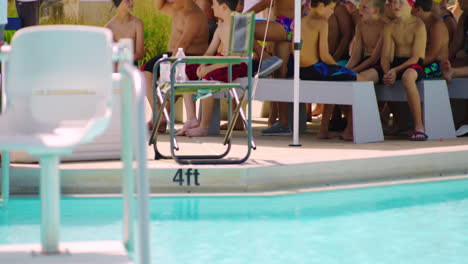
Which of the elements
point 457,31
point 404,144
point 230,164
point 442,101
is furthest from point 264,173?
point 457,31

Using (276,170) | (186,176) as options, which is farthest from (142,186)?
Result: (276,170)

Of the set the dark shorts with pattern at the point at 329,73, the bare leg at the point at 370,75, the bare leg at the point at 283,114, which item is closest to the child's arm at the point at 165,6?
the bare leg at the point at 283,114

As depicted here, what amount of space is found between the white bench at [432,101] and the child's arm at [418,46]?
0.21m

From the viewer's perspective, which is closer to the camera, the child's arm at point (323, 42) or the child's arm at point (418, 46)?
the child's arm at point (323, 42)

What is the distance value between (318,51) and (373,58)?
0.63 meters

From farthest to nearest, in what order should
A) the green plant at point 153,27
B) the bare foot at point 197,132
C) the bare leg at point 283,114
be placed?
the green plant at point 153,27 → the bare leg at point 283,114 → the bare foot at point 197,132

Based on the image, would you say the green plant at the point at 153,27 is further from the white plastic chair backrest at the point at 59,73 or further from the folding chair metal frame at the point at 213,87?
the white plastic chair backrest at the point at 59,73

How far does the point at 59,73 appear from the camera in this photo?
2639 millimetres

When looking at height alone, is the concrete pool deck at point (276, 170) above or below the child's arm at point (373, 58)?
below

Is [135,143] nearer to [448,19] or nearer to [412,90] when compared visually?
[412,90]

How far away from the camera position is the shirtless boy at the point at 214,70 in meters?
Answer: 7.05

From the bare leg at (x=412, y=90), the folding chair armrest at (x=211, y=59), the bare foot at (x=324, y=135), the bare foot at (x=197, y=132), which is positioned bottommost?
the bare foot at (x=324, y=135)

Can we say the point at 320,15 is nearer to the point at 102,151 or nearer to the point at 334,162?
the point at 334,162

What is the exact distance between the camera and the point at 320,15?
24.8 feet
